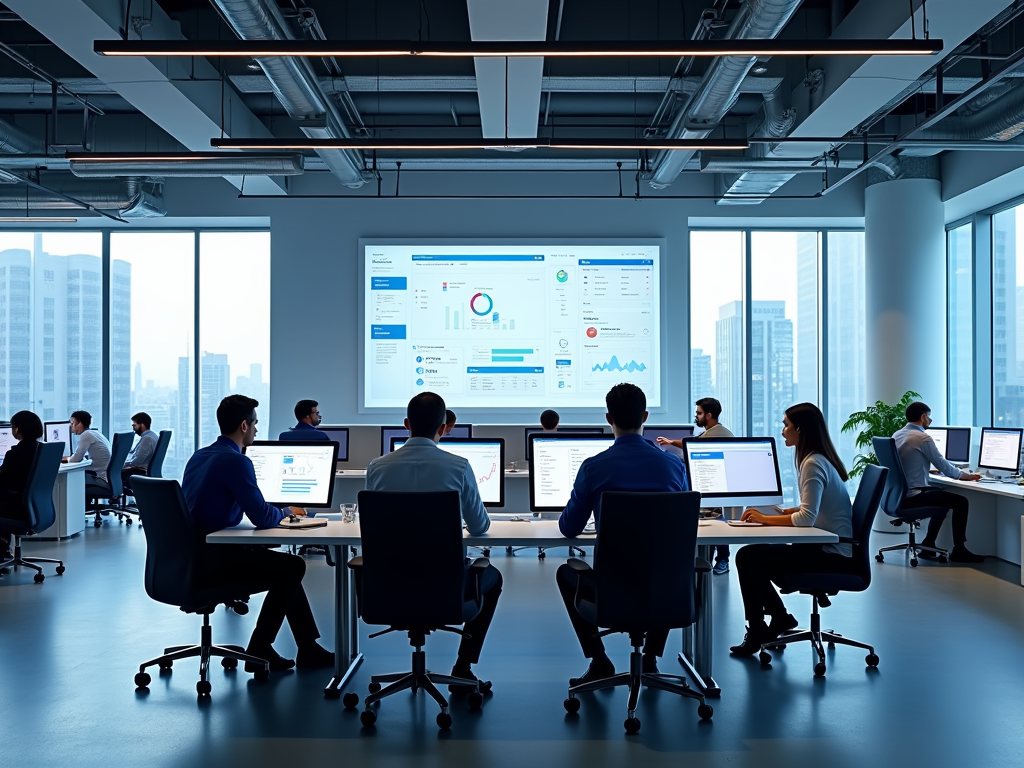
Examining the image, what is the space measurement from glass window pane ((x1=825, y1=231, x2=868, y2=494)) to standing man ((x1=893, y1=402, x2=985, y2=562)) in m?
3.70

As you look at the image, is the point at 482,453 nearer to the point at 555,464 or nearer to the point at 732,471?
the point at 555,464

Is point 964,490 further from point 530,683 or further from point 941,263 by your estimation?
point 530,683

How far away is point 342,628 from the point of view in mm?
4094

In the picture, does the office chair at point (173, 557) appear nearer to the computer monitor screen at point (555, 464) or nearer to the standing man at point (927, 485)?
the computer monitor screen at point (555, 464)

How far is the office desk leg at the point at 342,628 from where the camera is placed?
13.1 ft

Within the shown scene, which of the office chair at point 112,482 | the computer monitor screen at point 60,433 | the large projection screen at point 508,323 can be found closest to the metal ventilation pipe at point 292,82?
the large projection screen at point 508,323

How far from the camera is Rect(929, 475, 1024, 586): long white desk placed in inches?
277

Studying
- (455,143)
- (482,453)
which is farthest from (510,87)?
(482,453)

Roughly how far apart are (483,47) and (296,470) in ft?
8.18

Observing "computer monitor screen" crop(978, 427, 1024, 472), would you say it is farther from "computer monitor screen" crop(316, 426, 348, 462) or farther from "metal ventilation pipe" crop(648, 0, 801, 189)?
"computer monitor screen" crop(316, 426, 348, 462)

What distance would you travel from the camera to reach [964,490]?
7.66 metres

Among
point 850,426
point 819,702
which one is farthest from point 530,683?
point 850,426

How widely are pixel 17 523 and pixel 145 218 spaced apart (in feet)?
17.7

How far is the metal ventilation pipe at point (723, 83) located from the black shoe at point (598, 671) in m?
3.70
